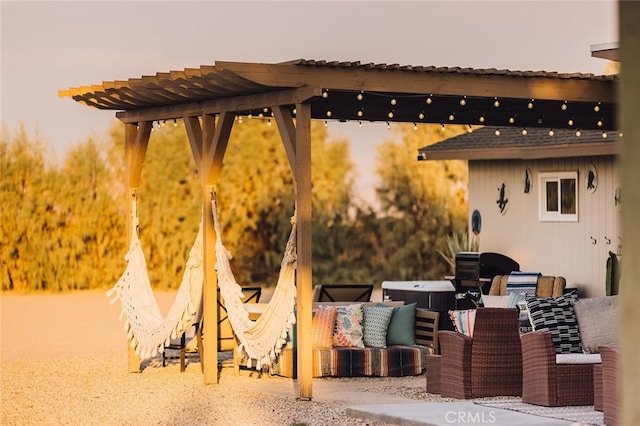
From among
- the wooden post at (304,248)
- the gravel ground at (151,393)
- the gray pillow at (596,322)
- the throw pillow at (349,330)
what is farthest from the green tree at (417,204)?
the gray pillow at (596,322)

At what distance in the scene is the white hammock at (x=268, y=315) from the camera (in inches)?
382

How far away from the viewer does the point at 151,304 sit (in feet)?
38.1

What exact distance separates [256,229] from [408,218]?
3.53 meters

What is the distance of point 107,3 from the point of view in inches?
925

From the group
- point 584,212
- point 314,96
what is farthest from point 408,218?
point 314,96

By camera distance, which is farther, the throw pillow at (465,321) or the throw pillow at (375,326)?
the throw pillow at (375,326)

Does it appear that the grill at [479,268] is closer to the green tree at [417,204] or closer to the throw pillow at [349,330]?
the throw pillow at [349,330]

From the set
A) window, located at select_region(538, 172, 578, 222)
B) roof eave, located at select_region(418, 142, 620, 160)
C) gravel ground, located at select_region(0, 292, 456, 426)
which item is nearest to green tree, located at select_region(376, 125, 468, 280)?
roof eave, located at select_region(418, 142, 620, 160)

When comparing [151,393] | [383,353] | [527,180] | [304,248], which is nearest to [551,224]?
[527,180]

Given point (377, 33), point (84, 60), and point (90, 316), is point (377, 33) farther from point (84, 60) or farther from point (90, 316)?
point (90, 316)

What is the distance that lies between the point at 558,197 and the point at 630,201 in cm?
1334

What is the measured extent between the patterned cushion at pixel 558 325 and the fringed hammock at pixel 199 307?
6.40 ft

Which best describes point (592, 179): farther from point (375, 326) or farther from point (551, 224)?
point (375, 326)

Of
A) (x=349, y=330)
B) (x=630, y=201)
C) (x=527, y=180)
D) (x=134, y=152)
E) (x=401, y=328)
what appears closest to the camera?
(x=630, y=201)
